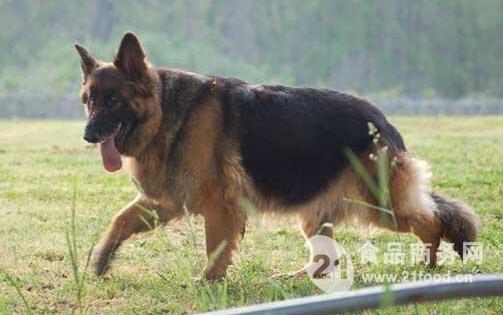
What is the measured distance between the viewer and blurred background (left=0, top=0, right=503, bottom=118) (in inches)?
1873

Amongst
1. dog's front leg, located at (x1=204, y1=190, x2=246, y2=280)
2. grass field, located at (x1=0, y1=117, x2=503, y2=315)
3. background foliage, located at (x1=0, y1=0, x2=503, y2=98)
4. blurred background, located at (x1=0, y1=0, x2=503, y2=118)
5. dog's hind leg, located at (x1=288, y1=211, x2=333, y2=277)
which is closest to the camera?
grass field, located at (x1=0, y1=117, x2=503, y2=315)

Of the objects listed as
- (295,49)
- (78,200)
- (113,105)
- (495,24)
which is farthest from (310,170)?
(495,24)

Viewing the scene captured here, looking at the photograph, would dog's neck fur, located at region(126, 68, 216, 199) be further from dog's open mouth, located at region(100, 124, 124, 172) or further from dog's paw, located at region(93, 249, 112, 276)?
dog's paw, located at region(93, 249, 112, 276)

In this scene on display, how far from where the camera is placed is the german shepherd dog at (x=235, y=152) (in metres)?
6.14

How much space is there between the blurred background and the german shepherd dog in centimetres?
3834

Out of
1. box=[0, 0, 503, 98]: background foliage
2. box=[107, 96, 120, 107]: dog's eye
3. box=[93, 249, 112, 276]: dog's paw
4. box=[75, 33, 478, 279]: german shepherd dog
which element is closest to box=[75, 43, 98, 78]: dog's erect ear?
box=[75, 33, 478, 279]: german shepherd dog

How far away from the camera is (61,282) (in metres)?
6.07

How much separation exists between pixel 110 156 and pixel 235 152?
909 millimetres

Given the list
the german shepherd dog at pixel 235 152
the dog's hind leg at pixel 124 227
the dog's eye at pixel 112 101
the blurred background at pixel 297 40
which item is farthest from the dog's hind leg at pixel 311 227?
the blurred background at pixel 297 40

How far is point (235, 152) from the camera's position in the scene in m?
6.19

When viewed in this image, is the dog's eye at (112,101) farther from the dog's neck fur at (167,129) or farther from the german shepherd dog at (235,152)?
the dog's neck fur at (167,129)

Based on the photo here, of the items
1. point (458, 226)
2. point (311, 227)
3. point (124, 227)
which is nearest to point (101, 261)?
point (124, 227)

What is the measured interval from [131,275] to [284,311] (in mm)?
4281

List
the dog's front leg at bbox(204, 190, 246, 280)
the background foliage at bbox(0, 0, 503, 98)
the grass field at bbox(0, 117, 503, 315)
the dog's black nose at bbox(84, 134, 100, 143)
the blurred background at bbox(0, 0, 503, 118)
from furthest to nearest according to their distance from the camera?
the background foliage at bbox(0, 0, 503, 98)
the blurred background at bbox(0, 0, 503, 118)
the dog's front leg at bbox(204, 190, 246, 280)
the dog's black nose at bbox(84, 134, 100, 143)
the grass field at bbox(0, 117, 503, 315)
